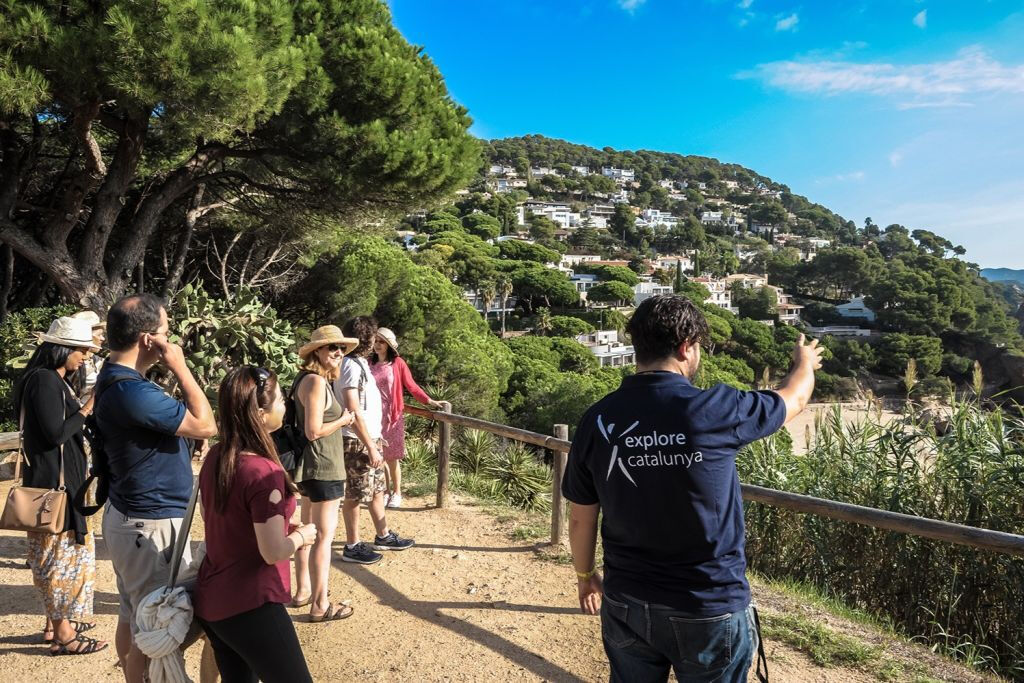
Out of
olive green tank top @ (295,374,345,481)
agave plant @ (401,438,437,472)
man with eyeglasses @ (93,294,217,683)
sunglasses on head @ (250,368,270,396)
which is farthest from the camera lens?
agave plant @ (401,438,437,472)

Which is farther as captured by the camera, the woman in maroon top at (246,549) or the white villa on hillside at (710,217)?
the white villa on hillside at (710,217)

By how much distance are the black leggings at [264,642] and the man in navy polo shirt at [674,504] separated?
3.07 feet

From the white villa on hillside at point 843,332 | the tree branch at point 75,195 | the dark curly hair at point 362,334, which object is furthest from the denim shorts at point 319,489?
the white villa on hillside at point 843,332

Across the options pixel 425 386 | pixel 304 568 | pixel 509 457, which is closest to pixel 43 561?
pixel 304 568

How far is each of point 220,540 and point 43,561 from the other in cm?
167

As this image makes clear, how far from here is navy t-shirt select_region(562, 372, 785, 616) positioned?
1.58 m

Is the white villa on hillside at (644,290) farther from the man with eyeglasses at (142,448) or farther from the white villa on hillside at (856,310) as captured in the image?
the man with eyeglasses at (142,448)

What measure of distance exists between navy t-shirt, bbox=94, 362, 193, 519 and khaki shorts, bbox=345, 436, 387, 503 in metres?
A: 1.52

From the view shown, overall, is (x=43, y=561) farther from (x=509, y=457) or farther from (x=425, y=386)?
(x=425, y=386)

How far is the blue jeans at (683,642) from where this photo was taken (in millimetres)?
1580

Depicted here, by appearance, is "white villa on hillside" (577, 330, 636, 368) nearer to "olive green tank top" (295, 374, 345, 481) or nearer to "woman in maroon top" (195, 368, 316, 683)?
"olive green tank top" (295, 374, 345, 481)

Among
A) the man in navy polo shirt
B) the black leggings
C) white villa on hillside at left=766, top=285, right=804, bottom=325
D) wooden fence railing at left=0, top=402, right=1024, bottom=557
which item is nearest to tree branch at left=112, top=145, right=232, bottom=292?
wooden fence railing at left=0, top=402, right=1024, bottom=557

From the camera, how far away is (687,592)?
158 cm

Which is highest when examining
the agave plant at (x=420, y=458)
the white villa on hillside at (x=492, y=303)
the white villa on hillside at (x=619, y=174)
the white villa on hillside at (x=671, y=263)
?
the white villa on hillside at (x=619, y=174)
